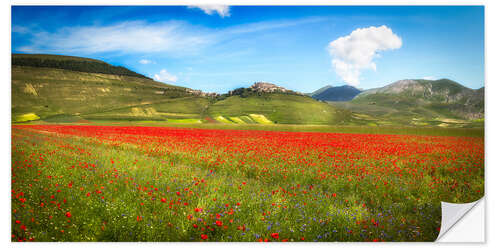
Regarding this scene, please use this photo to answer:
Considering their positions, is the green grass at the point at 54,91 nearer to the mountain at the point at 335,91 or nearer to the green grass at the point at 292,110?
the mountain at the point at 335,91

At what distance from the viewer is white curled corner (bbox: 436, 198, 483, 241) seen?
530cm

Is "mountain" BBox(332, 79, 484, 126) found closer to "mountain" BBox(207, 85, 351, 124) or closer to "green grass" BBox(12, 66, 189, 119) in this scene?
"mountain" BBox(207, 85, 351, 124)

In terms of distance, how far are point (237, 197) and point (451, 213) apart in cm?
515

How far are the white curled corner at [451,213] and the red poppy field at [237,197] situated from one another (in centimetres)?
16

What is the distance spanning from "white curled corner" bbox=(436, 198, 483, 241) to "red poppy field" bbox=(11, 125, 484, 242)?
16cm

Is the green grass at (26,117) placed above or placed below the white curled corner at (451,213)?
above

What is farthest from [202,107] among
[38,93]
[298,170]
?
[298,170]

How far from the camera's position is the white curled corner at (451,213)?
17.4 ft

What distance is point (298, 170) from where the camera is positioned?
7.42 m

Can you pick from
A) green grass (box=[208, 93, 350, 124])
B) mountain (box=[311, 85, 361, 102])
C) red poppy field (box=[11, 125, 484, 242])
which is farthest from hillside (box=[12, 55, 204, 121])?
green grass (box=[208, 93, 350, 124])

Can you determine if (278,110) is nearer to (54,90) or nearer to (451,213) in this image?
(54,90)

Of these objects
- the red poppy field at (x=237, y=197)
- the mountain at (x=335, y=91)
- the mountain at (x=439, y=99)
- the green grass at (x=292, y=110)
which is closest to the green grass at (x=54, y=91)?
the red poppy field at (x=237, y=197)

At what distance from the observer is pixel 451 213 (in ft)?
18.2

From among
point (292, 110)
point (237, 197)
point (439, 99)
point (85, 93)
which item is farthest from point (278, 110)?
point (237, 197)
